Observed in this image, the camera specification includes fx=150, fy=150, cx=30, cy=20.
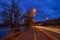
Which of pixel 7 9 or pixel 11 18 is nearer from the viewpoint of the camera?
pixel 11 18

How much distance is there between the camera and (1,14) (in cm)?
2867

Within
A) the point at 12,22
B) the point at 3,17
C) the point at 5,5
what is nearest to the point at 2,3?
the point at 5,5

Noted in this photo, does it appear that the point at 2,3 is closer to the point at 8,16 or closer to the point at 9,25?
the point at 8,16

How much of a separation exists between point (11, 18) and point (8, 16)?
1.06m

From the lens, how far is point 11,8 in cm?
2770

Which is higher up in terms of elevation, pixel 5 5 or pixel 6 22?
pixel 5 5

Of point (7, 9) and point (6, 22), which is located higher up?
point (7, 9)

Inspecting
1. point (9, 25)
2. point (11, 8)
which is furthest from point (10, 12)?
point (9, 25)

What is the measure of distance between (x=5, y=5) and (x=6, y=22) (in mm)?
3708

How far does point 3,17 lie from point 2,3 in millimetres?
2975

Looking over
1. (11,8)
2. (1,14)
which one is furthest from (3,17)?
(11,8)

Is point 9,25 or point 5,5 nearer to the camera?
point 9,25

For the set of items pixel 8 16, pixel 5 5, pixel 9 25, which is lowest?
pixel 9 25

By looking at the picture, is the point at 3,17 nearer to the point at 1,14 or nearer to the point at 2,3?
the point at 1,14
